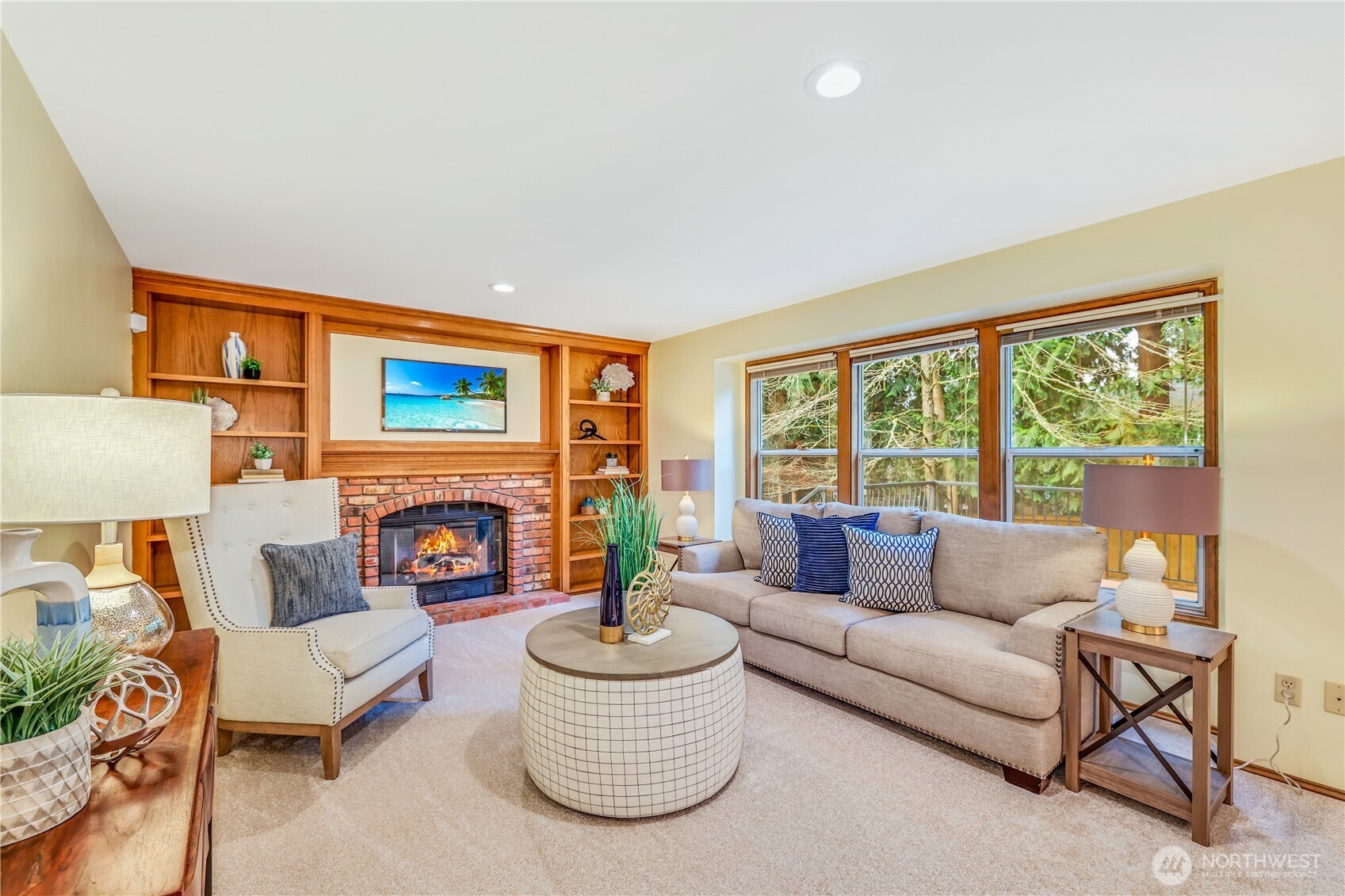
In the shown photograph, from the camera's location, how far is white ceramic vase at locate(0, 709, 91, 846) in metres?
0.78

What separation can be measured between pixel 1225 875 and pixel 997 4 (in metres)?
2.51

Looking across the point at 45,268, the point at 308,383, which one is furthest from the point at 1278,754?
the point at 308,383

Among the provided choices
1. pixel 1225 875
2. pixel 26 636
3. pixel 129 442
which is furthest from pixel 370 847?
pixel 1225 875

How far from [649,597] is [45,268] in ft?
7.29

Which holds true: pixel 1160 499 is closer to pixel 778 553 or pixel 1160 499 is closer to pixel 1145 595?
pixel 1145 595

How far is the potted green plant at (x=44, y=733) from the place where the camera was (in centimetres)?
79

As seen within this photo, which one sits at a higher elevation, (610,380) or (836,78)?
(836,78)

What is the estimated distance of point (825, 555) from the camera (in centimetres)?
342

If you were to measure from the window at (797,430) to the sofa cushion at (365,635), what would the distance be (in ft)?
9.51

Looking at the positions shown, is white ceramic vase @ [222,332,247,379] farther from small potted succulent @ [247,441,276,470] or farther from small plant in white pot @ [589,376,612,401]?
small plant in white pot @ [589,376,612,401]

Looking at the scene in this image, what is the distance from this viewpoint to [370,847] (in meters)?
1.95

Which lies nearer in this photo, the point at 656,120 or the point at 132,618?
the point at 132,618

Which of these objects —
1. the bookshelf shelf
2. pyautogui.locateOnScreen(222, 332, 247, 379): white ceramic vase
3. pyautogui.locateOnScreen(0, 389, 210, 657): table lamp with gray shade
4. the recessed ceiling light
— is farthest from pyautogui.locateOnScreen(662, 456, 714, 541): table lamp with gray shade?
pyautogui.locateOnScreen(0, 389, 210, 657): table lamp with gray shade

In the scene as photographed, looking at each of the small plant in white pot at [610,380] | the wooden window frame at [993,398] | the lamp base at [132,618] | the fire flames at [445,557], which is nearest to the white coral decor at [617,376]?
the small plant in white pot at [610,380]
